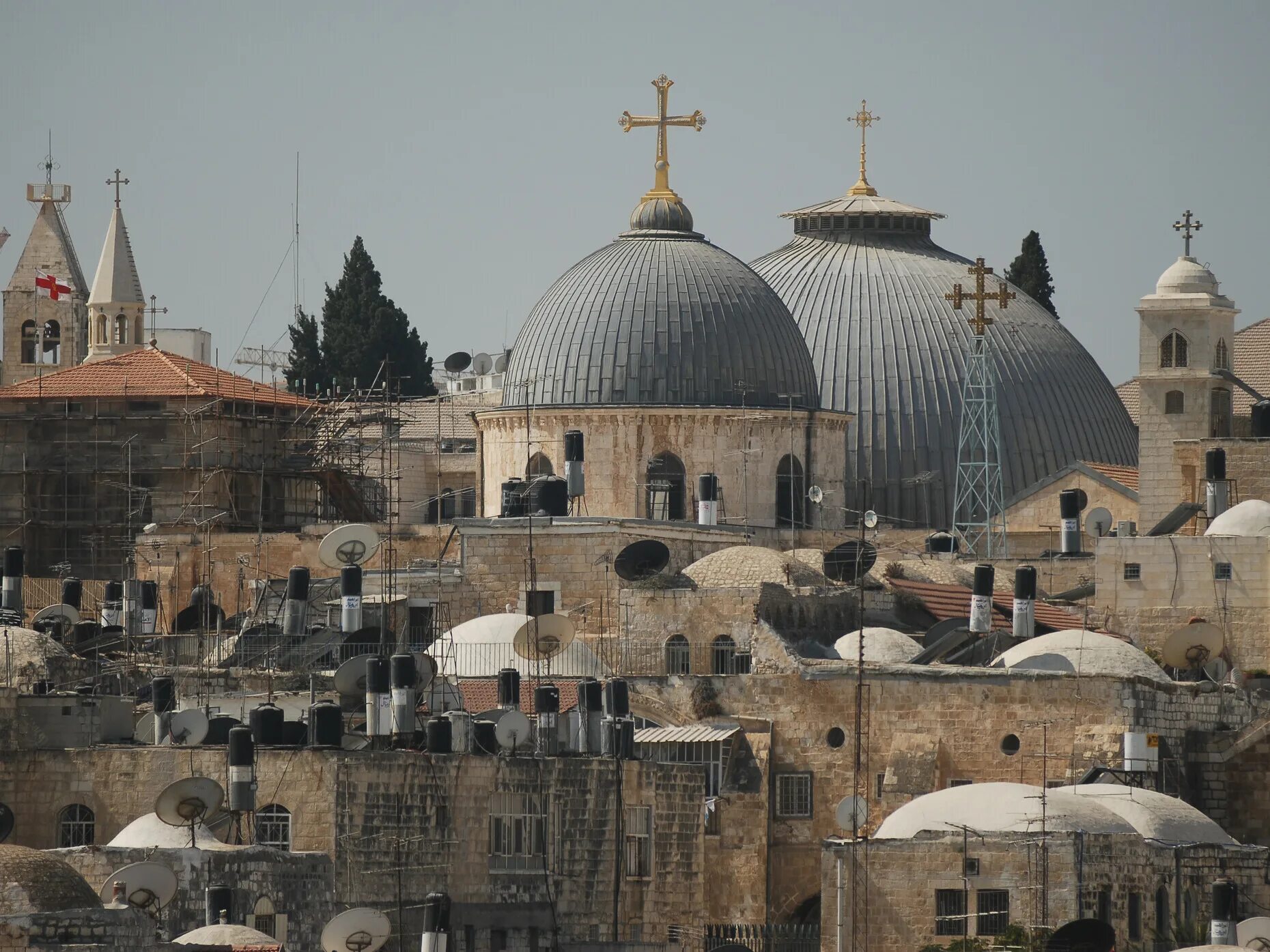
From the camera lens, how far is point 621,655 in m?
51.2

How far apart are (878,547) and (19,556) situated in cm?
1338

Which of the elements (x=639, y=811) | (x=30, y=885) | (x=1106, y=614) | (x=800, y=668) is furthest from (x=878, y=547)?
(x=30, y=885)

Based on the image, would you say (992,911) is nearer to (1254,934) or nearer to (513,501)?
(1254,934)

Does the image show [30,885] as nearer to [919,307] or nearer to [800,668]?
[800,668]

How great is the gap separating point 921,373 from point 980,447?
167 centimetres

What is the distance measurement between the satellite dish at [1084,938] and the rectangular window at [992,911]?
4.28 feet

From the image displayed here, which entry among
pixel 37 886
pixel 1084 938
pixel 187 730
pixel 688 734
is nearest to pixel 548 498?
pixel 688 734

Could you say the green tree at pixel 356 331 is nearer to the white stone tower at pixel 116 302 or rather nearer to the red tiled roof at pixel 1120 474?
the white stone tower at pixel 116 302

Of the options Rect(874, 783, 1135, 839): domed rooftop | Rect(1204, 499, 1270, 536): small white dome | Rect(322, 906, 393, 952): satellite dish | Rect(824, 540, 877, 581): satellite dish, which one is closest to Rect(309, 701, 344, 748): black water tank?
Rect(322, 906, 393, 952): satellite dish

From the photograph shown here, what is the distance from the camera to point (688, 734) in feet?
155

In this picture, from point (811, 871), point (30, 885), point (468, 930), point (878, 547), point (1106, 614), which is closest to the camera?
point (30, 885)

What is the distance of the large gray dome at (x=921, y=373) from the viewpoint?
64.1m

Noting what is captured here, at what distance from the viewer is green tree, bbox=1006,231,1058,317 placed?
238 ft

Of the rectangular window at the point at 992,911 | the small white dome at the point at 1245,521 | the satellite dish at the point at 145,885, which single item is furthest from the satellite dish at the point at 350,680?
the small white dome at the point at 1245,521
